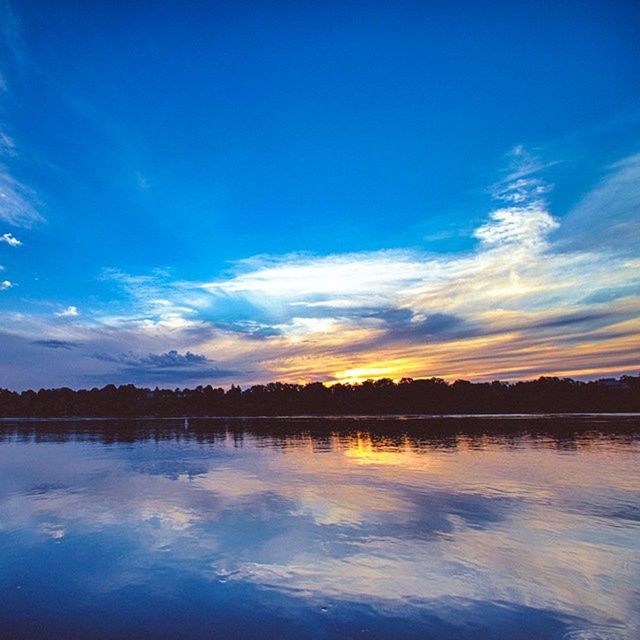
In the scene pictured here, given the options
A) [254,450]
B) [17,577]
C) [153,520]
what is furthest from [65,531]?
[254,450]

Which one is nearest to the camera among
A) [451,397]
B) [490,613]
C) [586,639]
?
[586,639]

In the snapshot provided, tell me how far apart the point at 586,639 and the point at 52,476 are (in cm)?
3259

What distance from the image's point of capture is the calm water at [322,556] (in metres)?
10.6

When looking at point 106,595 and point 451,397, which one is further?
point 451,397

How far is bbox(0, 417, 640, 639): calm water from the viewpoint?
10625mm

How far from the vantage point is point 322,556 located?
1484 centimetres

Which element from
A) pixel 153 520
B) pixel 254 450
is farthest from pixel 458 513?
pixel 254 450

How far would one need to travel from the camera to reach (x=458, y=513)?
804 inches

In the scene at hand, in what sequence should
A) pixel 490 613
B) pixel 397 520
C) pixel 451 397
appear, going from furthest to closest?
pixel 451 397 → pixel 397 520 → pixel 490 613

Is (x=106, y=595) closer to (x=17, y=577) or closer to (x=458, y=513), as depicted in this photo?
(x=17, y=577)

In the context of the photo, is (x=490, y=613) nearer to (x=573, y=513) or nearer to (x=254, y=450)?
(x=573, y=513)

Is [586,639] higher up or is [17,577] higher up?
[17,577]

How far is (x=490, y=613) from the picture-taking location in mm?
10984

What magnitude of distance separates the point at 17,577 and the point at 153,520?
6499 millimetres
